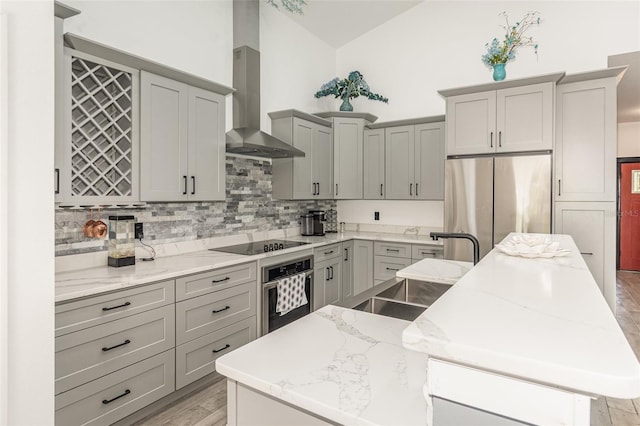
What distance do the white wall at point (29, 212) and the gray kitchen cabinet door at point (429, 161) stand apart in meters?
3.55

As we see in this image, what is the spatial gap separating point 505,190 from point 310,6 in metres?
2.90

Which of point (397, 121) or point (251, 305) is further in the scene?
point (397, 121)

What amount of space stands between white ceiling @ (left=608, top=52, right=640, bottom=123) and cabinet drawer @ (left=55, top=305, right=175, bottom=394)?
3.93 metres

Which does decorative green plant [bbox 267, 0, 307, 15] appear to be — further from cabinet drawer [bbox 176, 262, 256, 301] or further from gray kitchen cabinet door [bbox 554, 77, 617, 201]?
cabinet drawer [bbox 176, 262, 256, 301]

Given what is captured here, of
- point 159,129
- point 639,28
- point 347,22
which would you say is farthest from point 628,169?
point 159,129

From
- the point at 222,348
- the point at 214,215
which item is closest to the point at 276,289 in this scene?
the point at 222,348

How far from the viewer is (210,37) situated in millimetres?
3297

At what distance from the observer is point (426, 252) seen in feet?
12.7

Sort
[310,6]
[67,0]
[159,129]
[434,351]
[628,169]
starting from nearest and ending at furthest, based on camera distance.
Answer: [434,351], [67,0], [159,129], [310,6], [628,169]

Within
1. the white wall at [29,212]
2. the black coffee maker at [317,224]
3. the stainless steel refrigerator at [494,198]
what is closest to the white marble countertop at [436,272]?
the stainless steel refrigerator at [494,198]

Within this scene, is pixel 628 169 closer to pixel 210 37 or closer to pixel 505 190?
pixel 505 190

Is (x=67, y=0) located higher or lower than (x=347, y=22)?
lower

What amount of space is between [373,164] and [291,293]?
203 cm

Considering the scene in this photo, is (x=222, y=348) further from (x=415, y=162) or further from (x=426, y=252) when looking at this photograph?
(x=415, y=162)
